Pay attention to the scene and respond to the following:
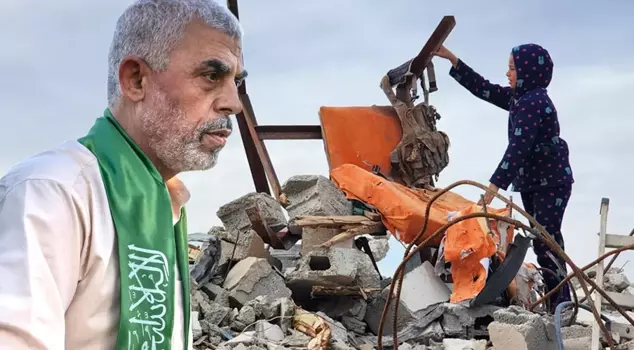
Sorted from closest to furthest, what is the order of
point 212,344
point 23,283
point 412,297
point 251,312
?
1. point 23,283
2. point 212,344
3. point 251,312
4. point 412,297

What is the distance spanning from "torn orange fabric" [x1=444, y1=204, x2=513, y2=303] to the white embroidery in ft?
16.6

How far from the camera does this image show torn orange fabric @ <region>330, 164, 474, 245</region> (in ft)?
24.5

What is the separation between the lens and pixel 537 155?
6910 millimetres

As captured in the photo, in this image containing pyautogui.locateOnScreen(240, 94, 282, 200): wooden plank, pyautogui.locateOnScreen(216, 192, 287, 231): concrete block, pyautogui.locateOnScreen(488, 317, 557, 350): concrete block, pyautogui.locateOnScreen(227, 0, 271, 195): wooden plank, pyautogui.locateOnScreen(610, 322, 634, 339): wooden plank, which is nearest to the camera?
pyautogui.locateOnScreen(610, 322, 634, 339): wooden plank

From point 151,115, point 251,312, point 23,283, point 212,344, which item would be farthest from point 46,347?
point 251,312

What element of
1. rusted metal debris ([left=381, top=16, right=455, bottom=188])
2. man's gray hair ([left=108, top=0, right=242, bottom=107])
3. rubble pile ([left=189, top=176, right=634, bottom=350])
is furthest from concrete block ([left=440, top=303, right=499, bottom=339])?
man's gray hair ([left=108, top=0, right=242, bottom=107])

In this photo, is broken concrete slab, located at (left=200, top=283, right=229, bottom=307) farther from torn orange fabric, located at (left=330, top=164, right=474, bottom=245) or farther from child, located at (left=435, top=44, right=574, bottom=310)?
child, located at (left=435, top=44, right=574, bottom=310)

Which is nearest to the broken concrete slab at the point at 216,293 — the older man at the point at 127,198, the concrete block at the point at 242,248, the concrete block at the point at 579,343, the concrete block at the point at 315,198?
the concrete block at the point at 242,248

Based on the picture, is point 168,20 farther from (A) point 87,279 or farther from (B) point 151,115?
(A) point 87,279

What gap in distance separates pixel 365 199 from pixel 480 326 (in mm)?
1904

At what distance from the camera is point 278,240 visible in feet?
28.7

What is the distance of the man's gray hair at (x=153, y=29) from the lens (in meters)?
1.69

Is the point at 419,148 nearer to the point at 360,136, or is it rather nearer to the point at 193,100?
the point at 360,136

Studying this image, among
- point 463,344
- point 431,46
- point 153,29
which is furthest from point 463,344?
point 153,29
